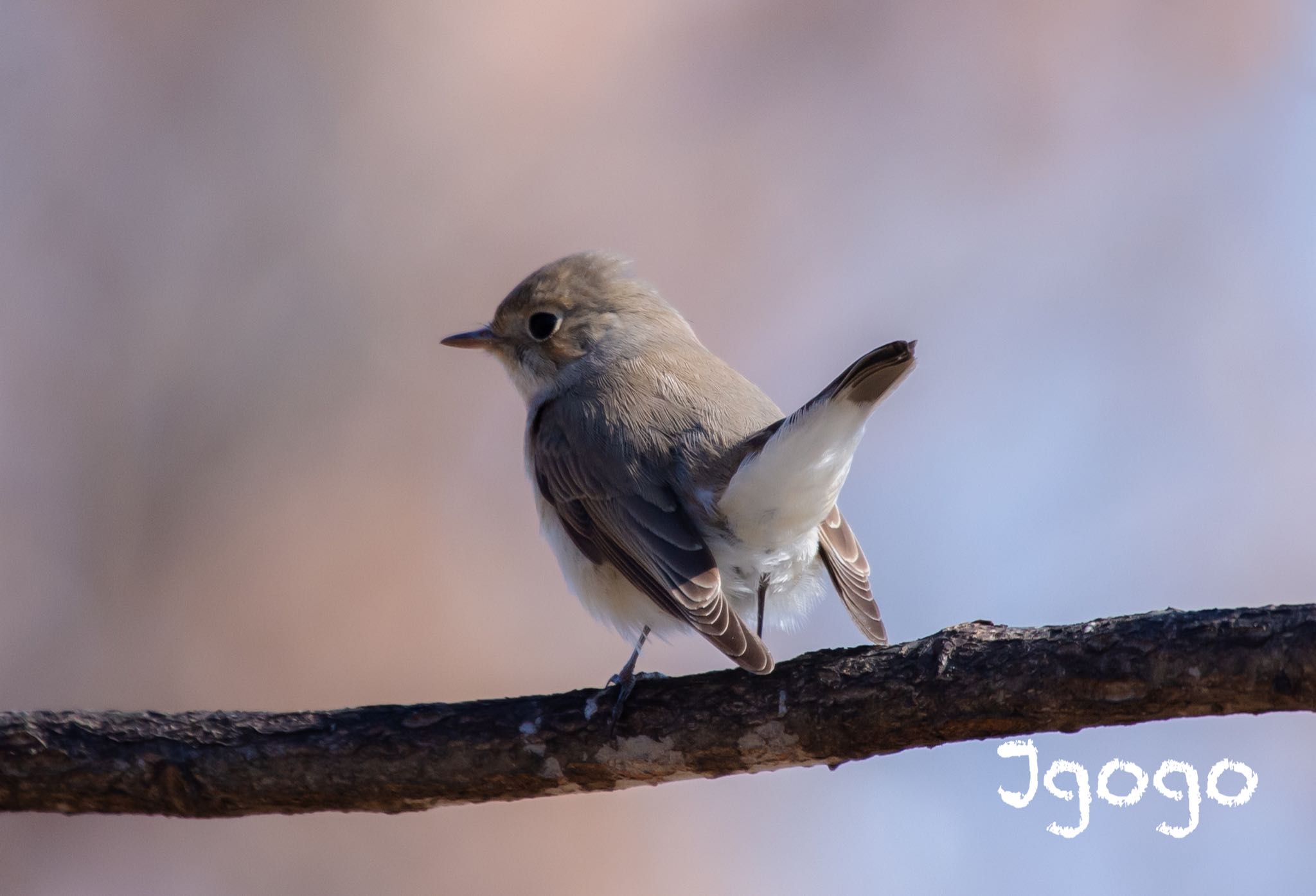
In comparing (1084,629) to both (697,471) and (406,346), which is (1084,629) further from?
(406,346)

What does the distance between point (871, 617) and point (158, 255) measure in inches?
141

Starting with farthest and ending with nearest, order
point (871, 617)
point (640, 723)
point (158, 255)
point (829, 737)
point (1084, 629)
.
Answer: point (158, 255), point (871, 617), point (640, 723), point (829, 737), point (1084, 629)

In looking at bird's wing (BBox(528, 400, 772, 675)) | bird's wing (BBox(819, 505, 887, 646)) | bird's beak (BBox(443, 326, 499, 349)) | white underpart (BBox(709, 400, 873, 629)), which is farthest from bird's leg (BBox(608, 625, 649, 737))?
bird's beak (BBox(443, 326, 499, 349))

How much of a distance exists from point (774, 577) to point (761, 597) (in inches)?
3.9

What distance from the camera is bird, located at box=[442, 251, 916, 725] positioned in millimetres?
2744

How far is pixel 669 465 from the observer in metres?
3.16

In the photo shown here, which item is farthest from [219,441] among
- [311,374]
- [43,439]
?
[43,439]

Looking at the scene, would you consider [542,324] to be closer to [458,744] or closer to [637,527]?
[637,527]

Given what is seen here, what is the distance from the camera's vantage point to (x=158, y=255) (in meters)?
5.01

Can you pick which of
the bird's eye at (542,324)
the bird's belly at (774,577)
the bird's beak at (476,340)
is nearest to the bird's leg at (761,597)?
the bird's belly at (774,577)

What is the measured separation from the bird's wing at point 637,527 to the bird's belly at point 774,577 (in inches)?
3.5

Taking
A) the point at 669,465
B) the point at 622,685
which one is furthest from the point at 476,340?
the point at 622,685

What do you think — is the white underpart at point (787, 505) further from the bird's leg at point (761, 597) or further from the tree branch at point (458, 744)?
the tree branch at point (458, 744)

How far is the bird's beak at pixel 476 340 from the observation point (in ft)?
13.0
